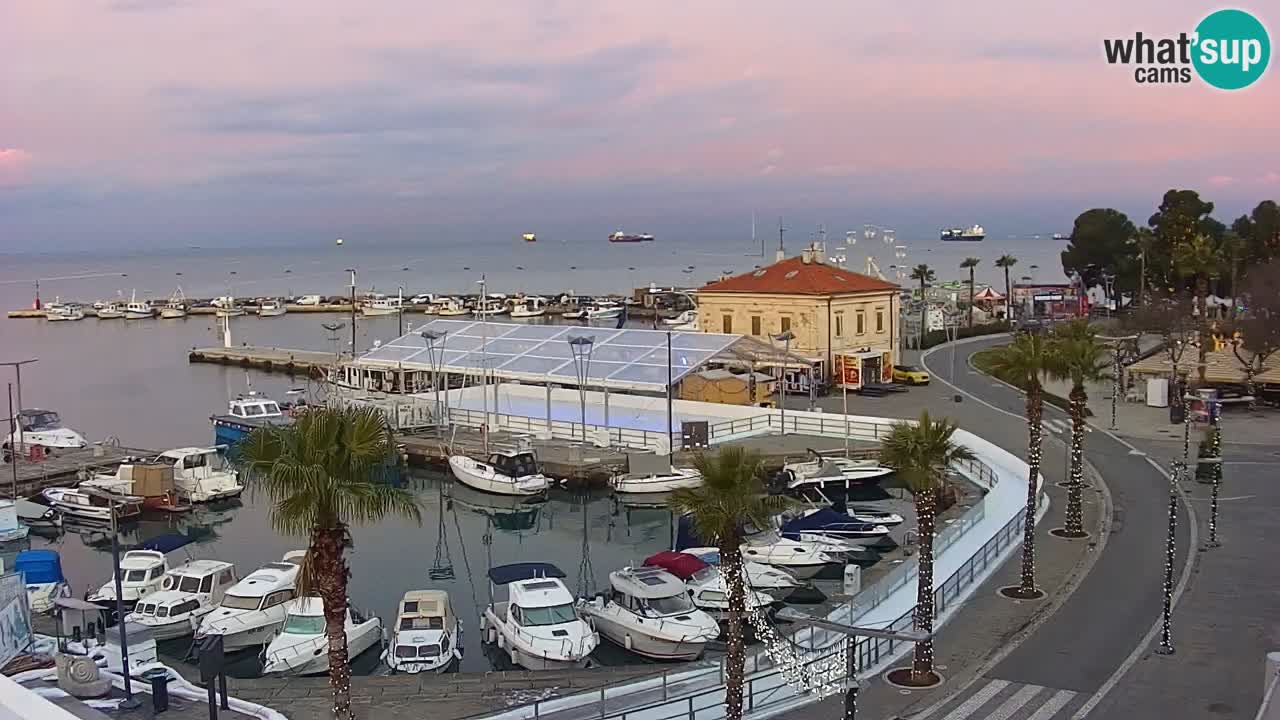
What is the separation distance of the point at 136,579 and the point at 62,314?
151 meters

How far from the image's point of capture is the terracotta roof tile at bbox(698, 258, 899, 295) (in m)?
62.3

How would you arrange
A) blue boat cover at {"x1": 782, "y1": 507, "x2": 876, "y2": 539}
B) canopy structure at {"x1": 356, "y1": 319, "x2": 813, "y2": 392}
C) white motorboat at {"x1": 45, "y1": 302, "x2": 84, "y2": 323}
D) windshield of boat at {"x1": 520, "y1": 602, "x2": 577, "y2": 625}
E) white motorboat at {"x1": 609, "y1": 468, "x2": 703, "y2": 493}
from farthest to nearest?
white motorboat at {"x1": 45, "y1": 302, "x2": 84, "y2": 323}
canopy structure at {"x1": 356, "y1": 319, "x2": 813, "y2": 392}
white motorboat at {"x1": 609, "y1": 468, "x2": 703, "y2": 493}
blue boat cover at {"x1": 782, "y1": 507, "x2": 876, "y2": 539}
windshield of boat at {"x1": 520, "y1": 602, "x2": 577, "y2": 625}

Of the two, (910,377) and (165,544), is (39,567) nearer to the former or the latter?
(165,544)

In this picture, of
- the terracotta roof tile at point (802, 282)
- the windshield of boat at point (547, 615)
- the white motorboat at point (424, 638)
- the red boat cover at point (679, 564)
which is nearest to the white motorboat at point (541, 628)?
the windshield of boat at point (547, 615)

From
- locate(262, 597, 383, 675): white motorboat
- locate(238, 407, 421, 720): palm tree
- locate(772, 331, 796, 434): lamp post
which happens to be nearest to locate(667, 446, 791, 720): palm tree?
locate(238, 407, 421, 720): palm tree

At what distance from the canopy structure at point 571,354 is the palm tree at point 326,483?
3099 cm

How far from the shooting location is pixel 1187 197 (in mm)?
86750

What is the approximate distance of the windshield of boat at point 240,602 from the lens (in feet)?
90.5

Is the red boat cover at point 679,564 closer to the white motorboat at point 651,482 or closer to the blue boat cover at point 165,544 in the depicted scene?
the white motorboat at point 651,482

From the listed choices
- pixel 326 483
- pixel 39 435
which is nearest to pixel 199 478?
pixel 39 435

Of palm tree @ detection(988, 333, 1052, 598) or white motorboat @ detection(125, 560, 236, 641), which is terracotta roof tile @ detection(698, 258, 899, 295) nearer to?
palm tree @ detection(988, 333, 1052, 598)

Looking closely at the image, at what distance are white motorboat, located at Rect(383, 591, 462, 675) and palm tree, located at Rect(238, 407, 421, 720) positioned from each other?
7.66 m

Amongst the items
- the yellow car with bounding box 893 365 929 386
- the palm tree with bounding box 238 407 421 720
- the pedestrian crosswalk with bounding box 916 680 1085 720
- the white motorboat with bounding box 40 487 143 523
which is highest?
the palm tree with bounding box 238 407 421 720

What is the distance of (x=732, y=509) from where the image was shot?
1606cm
